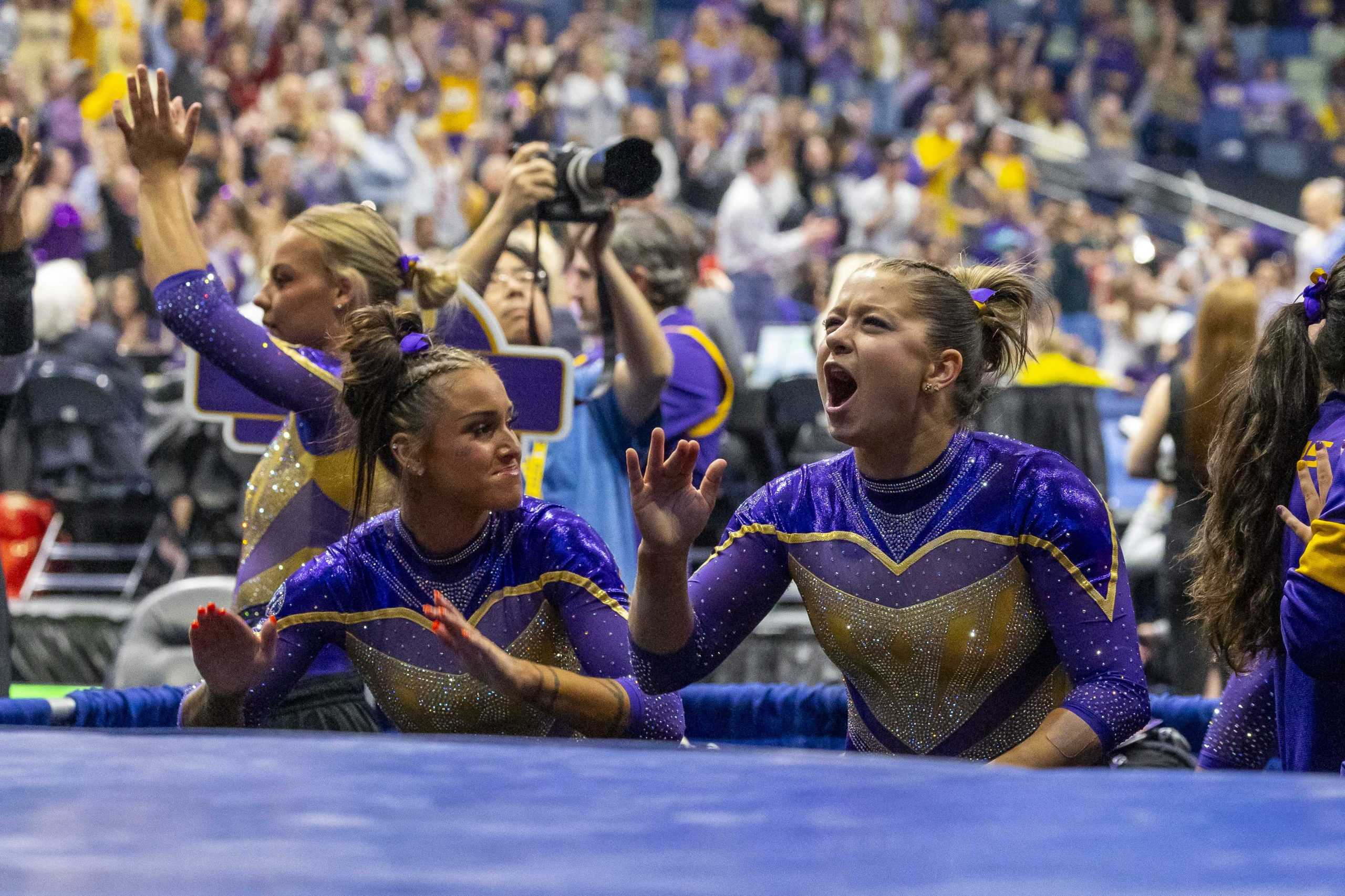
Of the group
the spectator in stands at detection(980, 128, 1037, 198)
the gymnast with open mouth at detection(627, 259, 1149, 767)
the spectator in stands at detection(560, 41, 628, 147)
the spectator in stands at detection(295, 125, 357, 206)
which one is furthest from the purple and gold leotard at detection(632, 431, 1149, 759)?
the spectator in stands at detection(980, 128, 1037, 198)

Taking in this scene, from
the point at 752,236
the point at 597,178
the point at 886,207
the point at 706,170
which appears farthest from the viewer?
the point at 886,207

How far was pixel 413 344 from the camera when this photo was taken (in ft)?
8.04

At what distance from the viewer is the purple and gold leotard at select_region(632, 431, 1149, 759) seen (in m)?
2.18

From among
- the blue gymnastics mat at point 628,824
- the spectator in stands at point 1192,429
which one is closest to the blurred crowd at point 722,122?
the spectator in stands at point 1192,429

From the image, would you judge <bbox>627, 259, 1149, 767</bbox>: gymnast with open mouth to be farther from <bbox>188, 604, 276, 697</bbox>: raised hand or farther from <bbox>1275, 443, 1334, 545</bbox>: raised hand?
<bbox>188, 604, 276, 697</bbox>: raised hand

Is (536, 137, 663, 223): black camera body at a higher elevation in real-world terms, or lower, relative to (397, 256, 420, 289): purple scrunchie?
higher

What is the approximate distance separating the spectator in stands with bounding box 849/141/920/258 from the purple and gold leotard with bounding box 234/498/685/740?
26.8ft

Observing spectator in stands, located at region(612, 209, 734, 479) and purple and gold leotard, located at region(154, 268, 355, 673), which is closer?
purple and gold leotard, located at region(154, 268, 355, 673)

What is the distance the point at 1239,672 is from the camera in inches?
92.7

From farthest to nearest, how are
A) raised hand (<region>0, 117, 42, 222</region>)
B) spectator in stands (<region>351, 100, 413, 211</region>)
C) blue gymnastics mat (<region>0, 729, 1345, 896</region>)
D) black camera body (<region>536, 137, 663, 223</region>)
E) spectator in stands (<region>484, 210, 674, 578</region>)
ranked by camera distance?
spectator in stands (<region>351, 100, 413, 211</region>), spectator in stands (<region>484, 210, 674, 578</region>), black camera body (<region>536, 137, 663, 223</region>), raised hand (<region>0, 117, 42, 222</region>), blue gymnastics mat (<region>0, 729, 1345, 896</region>)

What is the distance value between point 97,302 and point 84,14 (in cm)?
279

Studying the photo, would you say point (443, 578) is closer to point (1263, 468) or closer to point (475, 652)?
point (475, 652)

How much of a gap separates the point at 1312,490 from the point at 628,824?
120 centimetres

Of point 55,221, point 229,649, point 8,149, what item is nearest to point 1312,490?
point 229,649
